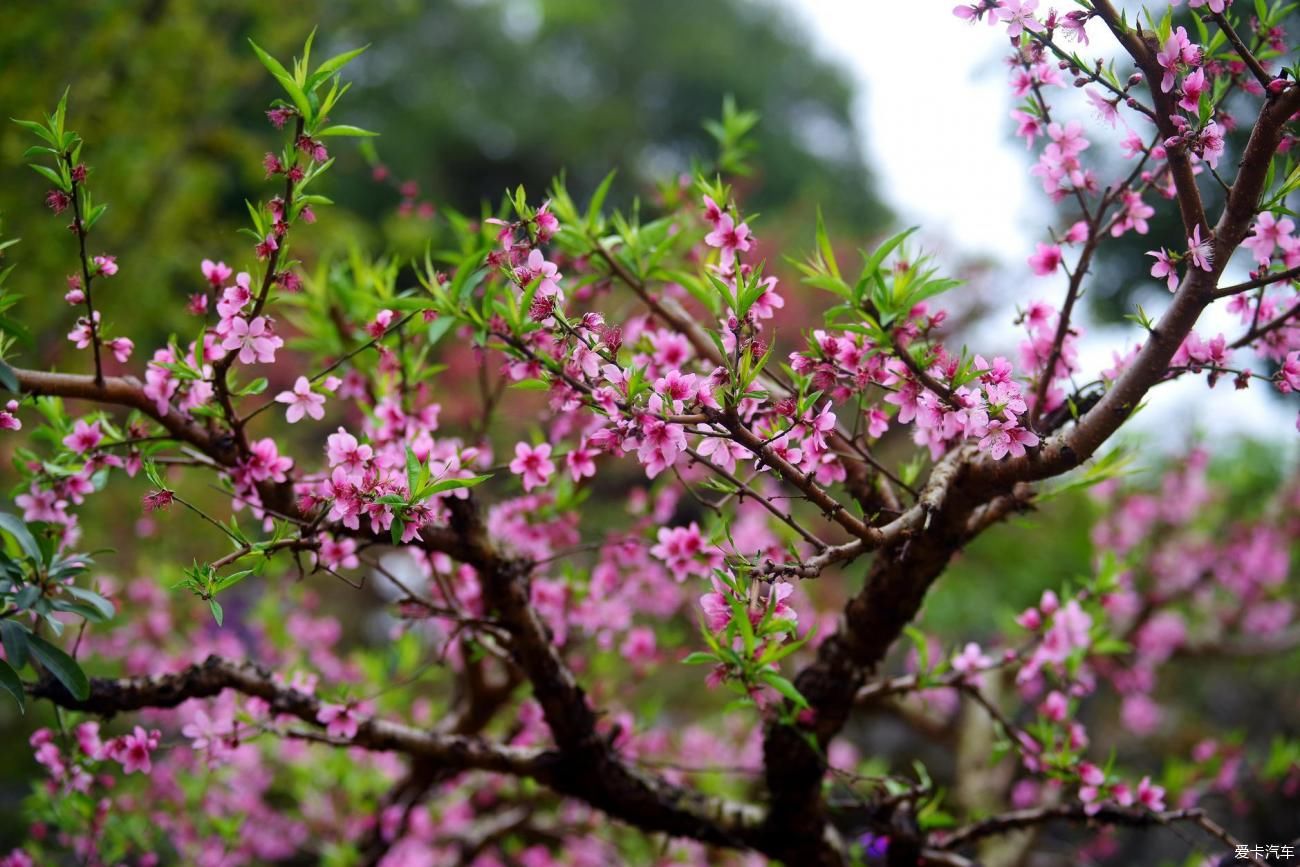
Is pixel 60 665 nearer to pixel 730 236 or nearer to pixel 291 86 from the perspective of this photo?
pixel 291 86

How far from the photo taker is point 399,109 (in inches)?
450

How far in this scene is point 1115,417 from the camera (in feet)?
4.25

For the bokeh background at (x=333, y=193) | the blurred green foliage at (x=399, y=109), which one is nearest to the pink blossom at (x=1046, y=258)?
the bokeh background at (x=333, y=193)

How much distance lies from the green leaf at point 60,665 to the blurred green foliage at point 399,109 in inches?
115

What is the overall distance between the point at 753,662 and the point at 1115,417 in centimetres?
63

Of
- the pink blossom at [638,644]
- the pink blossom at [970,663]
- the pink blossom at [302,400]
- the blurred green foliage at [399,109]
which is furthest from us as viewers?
the blurred green foliage at [399,109]

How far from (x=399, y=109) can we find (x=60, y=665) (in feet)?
37.0

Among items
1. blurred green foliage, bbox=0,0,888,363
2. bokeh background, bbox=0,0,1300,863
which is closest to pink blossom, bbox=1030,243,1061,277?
bokeh background, bbox=0,0,1300,863

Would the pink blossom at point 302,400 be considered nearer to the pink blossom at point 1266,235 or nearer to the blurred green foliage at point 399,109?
the pink blossom at point 1266,235

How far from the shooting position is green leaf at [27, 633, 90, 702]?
134 centimetres

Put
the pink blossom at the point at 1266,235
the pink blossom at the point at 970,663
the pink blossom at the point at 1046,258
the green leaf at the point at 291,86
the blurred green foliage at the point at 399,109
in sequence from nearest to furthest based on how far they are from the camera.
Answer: the green leaf at the point at 291,86, the pink blossom at the point at 1266,235, the pink blossom at the point at 1046,258, the pink blossom at the point at 970,663, the blurred green foliage at the point at 399,109

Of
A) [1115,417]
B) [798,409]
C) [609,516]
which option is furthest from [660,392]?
[609,516]

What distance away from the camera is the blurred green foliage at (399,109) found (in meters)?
4.01

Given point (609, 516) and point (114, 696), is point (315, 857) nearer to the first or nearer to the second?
point (609, 516)
